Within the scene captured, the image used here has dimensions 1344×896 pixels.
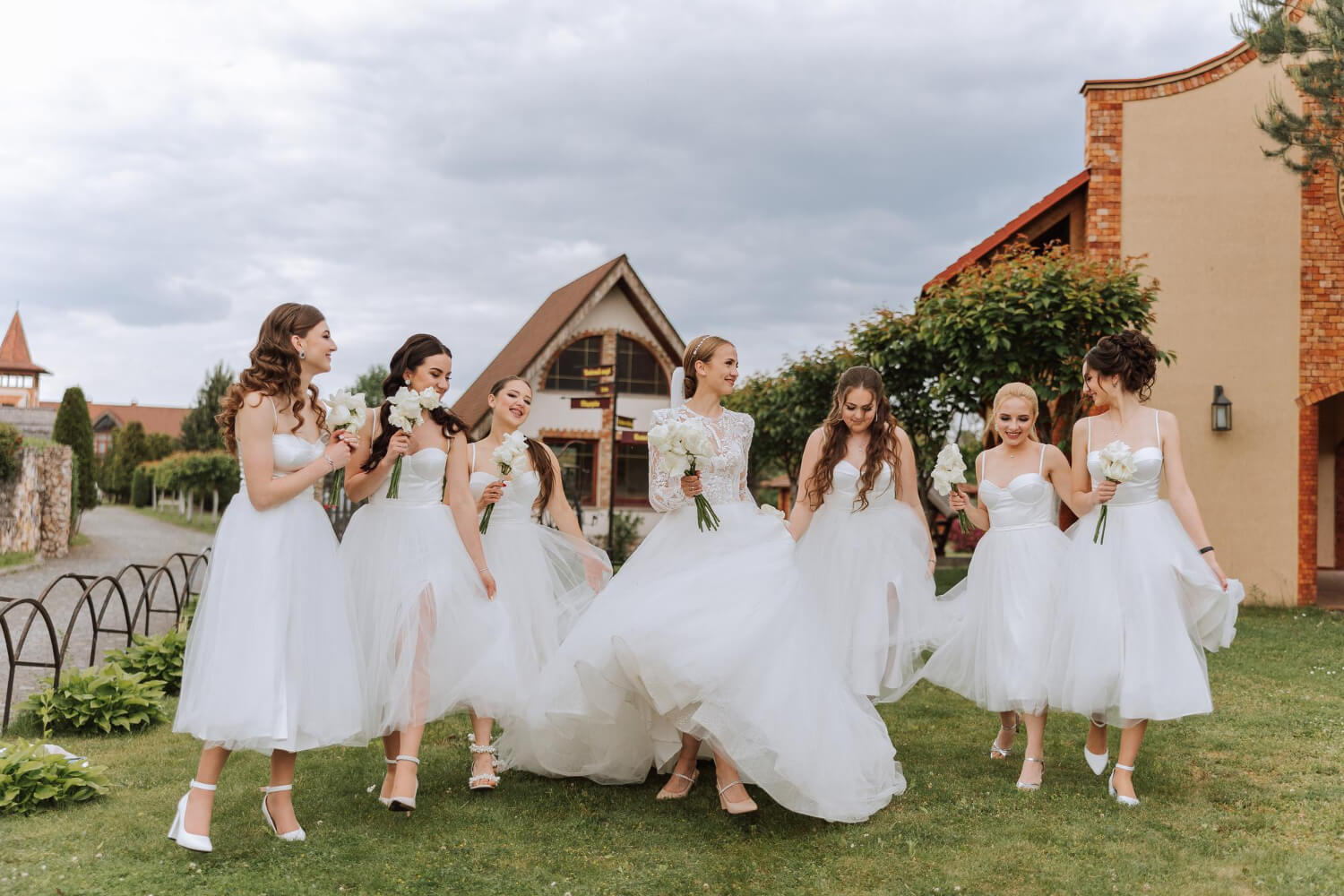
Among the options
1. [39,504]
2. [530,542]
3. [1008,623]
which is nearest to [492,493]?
[530,542]

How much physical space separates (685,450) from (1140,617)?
2403mm

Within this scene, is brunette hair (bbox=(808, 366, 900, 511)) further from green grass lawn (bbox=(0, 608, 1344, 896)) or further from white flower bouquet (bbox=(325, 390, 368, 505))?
white flower bouquet (bbox=(325, 390, 368, 505))

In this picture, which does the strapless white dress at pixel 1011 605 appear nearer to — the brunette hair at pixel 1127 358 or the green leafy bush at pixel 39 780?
the brunette hair at pixel 1127 358

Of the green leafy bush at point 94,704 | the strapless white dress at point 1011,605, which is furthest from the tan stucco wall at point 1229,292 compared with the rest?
the green leafy bush at point 94,704

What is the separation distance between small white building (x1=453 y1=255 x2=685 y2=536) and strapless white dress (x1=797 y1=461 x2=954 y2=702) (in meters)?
20.1

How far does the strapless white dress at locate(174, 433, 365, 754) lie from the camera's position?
4262mm

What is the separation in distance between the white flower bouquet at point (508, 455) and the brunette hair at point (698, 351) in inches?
38.6

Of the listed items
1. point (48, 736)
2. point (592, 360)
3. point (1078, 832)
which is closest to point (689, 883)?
point (1078, 832)

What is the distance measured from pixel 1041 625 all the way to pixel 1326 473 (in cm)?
1806

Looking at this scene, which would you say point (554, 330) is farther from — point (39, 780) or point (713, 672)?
point (713, 672)

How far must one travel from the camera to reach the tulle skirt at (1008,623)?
559 cm

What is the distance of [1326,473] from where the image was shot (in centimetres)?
2030

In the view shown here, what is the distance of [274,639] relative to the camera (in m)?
4.35

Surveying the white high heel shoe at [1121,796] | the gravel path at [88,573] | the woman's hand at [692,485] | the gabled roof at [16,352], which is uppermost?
the gabled roof at [16,352]
